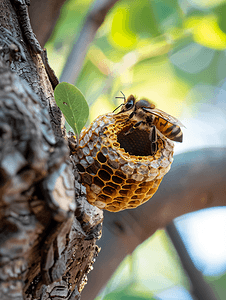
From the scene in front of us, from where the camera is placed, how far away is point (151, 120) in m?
0.37

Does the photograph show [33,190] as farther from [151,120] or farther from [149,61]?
[149,61]

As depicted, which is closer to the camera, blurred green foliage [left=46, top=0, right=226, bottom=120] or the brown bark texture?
the brown bark texture

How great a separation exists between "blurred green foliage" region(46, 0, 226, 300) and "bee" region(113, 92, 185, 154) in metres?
0.82

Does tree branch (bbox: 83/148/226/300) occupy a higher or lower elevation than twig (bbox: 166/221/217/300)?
higher

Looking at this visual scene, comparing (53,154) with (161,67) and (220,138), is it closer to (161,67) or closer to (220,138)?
(220,138)

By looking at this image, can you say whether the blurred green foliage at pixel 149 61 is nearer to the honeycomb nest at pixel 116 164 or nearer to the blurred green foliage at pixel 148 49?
the blurred green foliage at pixel 148 49

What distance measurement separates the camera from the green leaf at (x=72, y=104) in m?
0.30

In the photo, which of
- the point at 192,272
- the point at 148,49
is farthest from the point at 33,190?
the point at 148,49

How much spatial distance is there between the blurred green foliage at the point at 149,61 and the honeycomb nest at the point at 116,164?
33.6 inches

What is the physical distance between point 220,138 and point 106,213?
3.65 feet

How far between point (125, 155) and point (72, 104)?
87 mm

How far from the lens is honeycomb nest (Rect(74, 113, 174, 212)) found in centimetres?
30

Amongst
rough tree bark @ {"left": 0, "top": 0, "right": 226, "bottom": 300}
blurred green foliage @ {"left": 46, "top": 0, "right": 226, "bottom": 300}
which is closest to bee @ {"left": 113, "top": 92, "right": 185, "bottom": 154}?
Answer: rough tree bark @ {"left": 0, "top": 0, "right": 226, "bottom": 300}

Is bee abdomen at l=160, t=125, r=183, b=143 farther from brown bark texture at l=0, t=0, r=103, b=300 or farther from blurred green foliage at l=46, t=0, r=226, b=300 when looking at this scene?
blurred green foliage at l=46, t=0, r=226, b=300
